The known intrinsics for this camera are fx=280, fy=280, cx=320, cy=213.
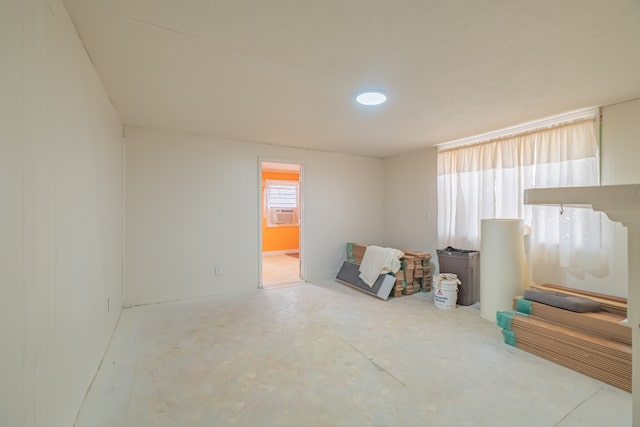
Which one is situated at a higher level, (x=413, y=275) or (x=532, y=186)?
(x=532, y=186)

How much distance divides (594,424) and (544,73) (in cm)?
232

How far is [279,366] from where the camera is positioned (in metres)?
2.19

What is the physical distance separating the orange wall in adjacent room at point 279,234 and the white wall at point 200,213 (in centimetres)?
304

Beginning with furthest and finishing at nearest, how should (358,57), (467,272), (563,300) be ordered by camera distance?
1. (467,272)
2. (563,300)
3. (358,57)

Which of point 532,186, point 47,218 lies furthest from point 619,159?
point 47,218

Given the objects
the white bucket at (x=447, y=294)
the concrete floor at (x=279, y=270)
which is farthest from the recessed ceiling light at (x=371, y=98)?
the concrete floor at (x=279, y=270)

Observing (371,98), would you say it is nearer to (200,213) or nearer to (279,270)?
(200,213)

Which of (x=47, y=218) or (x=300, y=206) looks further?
(x=300, y=206)

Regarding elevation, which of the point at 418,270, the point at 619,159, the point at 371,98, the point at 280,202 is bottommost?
the point at 418,270

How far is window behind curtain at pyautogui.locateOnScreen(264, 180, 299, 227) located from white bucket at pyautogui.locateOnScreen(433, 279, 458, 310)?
203 inches

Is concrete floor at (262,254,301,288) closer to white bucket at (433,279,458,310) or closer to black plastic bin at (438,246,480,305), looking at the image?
white bucket at (433,279,458,310)

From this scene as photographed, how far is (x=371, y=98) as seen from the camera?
2570 mm

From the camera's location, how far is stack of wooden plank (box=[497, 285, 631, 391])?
2006mm

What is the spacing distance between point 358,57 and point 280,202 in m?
6.36
